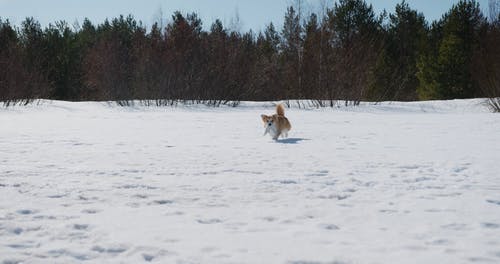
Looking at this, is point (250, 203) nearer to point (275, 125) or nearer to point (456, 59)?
point (275, 125)

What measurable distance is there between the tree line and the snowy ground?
40.8ft

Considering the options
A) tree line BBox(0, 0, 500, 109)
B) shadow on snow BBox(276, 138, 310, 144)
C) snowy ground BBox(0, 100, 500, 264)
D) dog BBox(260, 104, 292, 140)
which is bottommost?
snowy ground BBox(0, 100, 500, 264)

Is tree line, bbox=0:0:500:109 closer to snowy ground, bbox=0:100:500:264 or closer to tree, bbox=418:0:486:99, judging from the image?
tree, bbox=418:0:486:99

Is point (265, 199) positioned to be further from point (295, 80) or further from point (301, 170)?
point (295, 80)

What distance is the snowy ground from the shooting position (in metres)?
2.49

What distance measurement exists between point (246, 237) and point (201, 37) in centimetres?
2156

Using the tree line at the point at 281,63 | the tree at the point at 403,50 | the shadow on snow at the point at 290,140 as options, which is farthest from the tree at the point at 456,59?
the shadow on snow at the point at 290,140

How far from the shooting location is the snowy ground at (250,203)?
2.49m

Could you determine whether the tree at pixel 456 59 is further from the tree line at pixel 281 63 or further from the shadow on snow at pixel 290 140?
the shadow on snow at pixel 290 140

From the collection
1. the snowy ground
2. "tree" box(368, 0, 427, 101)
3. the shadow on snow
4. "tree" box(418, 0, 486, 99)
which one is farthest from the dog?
"tree" box(368, 0, 427, 101)

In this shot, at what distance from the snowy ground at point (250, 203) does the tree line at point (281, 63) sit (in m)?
12.4

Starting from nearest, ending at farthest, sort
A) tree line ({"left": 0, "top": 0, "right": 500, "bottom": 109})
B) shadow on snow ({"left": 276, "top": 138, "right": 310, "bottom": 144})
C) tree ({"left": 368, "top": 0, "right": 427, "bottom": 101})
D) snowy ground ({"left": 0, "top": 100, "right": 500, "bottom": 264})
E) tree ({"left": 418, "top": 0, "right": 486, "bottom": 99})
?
snowy ground ({"left": 0, "top": 100, "right": 500, "bottom": 264}) < shadow on snow ({"left": 276, "top": 138, "right": 310, "bottom": 144}) < tree line ({"left": 0, "top": 0, "right": 500, "bottom": 109}) < tree ({"left": 418, "top": 0, "right": 486, "bottom": 99}) < tree ({"left": 368, "top": 0, "right": 427, "bottom": 101})

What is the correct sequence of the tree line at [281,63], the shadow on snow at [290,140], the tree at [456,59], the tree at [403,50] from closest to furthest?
the shadow on snow at [290,140], the tree line at [281,63], the tree at [456,59], the tree at [403,50]

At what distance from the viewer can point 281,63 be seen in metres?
29.4
